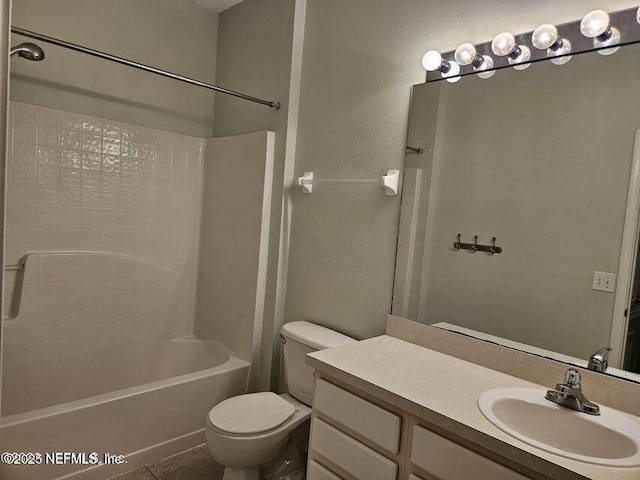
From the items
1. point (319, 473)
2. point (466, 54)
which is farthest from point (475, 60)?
point (319, 473)

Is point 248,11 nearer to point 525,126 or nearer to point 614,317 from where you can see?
point 525,126

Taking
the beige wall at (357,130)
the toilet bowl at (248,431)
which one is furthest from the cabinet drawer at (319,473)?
the beige wall at (357,130)

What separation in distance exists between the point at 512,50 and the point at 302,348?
5.25 ft

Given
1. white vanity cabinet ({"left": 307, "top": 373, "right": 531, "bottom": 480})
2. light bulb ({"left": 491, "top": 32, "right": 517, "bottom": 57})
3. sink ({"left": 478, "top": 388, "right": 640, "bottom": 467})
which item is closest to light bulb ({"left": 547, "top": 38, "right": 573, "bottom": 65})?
light bulb ({"left": 491, "top": 32, "right": 517, "bottom": 57})

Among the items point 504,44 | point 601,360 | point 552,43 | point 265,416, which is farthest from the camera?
point 265,416

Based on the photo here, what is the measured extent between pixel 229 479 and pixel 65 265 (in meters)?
1.52

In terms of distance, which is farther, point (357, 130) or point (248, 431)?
point (357, 130)

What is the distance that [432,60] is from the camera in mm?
1759

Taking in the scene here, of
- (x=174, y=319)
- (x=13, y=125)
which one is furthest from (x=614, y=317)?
(x=13, y=125)

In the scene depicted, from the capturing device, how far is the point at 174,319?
2.96 m

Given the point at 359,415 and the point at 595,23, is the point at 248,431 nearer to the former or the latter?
the point at 359,415

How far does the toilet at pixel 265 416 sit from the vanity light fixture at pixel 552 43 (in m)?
1.48

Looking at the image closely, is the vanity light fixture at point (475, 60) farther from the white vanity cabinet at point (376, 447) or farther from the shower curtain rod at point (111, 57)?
the white vanity cabinet at point (376, 447)

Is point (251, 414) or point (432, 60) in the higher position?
point (432, 60)
